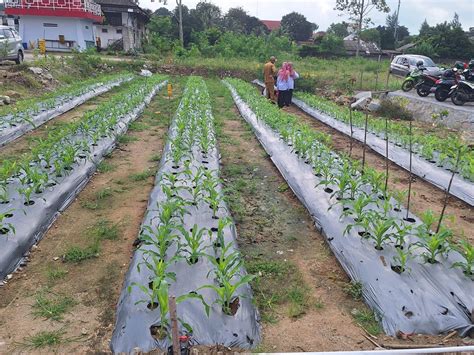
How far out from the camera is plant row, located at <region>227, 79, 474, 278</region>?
10.4 ft

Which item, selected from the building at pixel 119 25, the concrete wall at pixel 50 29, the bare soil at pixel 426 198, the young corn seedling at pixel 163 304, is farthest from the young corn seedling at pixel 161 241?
the building at pixel 119 25

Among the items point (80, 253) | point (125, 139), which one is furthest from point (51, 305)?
point (125, 139)

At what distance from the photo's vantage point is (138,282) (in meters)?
2.87

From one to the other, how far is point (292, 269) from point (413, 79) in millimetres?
12542

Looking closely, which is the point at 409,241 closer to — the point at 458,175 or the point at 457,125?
the point at 458,175

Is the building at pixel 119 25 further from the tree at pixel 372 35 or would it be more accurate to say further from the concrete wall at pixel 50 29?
the tree at pixel 372 35

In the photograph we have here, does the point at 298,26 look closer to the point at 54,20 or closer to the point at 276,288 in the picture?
the point at 54,20

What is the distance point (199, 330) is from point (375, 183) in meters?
2.99

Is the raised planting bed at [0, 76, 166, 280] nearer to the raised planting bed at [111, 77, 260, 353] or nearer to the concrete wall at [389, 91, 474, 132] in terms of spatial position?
the raised planting bed at [111, 77, 260, 353]

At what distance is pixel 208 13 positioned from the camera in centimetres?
4441

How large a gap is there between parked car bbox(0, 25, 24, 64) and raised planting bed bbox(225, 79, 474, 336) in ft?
43.0

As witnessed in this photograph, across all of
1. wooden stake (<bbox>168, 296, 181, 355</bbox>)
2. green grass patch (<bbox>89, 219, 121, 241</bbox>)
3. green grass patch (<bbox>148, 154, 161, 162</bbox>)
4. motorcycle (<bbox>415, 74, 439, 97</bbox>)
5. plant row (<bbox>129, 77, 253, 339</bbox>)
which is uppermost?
motorcycle (<bbox>415, 74, 439, 97</bbox>)

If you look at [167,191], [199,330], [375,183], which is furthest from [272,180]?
[199,330]

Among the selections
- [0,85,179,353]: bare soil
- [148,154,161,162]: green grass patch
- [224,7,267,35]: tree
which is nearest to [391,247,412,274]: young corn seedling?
[0,85,179,353]: bare soil
